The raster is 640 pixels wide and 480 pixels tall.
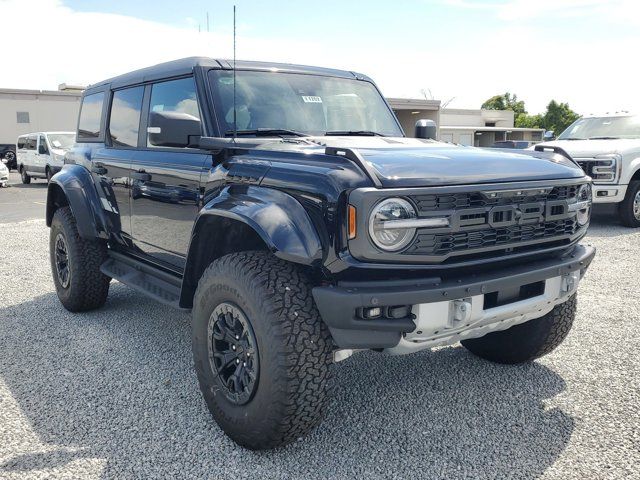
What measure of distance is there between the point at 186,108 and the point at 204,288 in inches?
51.8

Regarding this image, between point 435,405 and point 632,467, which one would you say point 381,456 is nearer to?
point 435,405

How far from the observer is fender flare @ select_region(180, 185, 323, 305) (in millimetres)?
2557

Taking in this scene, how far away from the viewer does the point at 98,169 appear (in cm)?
472

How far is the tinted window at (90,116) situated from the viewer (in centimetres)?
503

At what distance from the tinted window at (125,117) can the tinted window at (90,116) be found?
11.7 inches

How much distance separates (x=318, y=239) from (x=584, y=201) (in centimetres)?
157

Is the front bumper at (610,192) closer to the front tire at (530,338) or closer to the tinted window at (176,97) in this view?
the front tire at (530,338)

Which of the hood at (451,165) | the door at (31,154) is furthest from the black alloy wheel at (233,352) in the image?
the door at (31,154)

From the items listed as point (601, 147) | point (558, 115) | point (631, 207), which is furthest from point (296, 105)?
point (558, 115)

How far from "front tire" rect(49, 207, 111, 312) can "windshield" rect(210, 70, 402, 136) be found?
2.04 meters

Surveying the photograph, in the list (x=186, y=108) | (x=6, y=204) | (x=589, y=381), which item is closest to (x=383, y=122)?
Result: (x=186, y=108)

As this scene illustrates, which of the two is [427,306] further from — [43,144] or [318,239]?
[43,144]

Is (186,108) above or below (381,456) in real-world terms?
above

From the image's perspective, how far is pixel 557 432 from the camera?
118 inches
